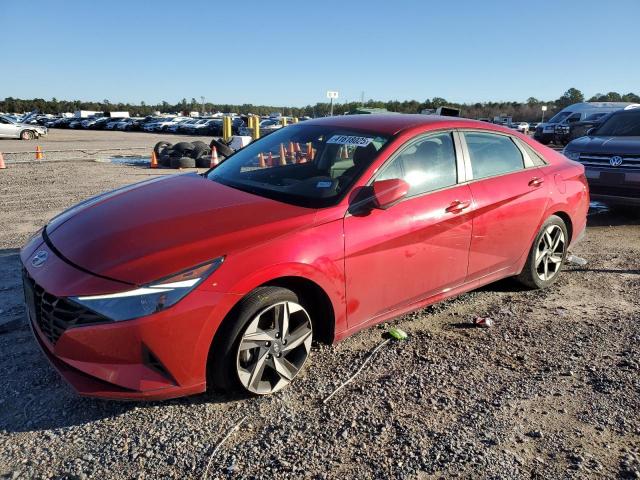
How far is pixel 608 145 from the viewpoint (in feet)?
25.5

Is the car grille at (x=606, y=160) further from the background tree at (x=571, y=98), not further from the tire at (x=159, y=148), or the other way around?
the background tree at (x=571, y=98)

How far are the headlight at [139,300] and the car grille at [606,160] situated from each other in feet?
23.6

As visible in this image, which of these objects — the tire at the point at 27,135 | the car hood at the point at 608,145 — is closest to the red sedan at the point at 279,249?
the car hood at the point at 608,145

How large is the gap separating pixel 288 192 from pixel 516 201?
2.05 meters

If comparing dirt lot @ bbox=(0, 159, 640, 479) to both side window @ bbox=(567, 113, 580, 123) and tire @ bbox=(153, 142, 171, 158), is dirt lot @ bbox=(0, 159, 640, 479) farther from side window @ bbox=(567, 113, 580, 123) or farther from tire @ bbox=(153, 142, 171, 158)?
side window @ bbox=(567, 113, 580, 123)

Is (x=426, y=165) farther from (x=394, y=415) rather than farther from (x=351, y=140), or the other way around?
(x=394, y=415)

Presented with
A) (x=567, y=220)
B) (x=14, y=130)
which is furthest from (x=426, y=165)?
(x=14, y=130)

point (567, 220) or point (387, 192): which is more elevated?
point (387, 192)

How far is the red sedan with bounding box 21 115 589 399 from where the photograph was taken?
2.62m

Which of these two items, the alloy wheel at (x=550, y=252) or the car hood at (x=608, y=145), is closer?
the alloy wheel at (x=550, y=252)

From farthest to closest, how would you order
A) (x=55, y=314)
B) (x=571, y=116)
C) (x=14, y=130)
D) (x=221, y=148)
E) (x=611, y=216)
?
(x=571, y=116), (x=14, y=130), (x=221, y=148), (x=611, y=216), (x=55, y=314)

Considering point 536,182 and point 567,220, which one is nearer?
point 536,182

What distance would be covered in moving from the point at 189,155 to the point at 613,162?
1095 cm

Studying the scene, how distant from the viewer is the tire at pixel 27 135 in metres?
27.0
